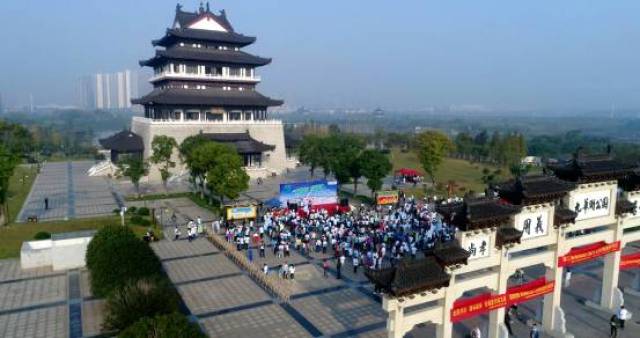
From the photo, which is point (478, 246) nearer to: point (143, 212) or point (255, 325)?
point (255, 325)

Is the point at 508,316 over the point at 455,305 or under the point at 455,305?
under

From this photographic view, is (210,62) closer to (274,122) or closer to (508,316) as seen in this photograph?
(274,122)

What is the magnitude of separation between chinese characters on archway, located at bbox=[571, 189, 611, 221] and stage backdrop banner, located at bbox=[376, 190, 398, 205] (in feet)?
65.3

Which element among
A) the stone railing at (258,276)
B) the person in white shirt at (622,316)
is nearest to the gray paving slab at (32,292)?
the stone railing at (258,276)

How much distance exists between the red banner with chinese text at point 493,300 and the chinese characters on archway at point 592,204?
2.80m

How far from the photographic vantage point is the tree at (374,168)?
125 ft

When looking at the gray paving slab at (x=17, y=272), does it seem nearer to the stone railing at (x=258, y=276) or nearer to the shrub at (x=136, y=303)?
the stone railing at (x=258, y=276)

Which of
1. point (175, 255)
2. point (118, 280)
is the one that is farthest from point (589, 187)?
point (175, 255)

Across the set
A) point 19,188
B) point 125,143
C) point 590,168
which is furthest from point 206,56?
point 590,168

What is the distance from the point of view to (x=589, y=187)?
16828mm

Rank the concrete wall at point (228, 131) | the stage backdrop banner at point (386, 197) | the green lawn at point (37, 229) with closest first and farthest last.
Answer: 1. the green lawn at point (37, 229)
2. the stage backdrop banner at point (386, 197)
3. the concrete wall at point (228, 131)

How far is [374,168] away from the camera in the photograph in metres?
38.1

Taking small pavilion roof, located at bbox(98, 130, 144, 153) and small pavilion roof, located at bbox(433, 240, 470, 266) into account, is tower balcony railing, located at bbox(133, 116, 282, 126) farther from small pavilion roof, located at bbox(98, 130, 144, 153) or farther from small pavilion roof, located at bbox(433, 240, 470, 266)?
small pavilion roof, located at bbox(433, 240, 470, 266)

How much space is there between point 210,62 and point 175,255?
112ft
